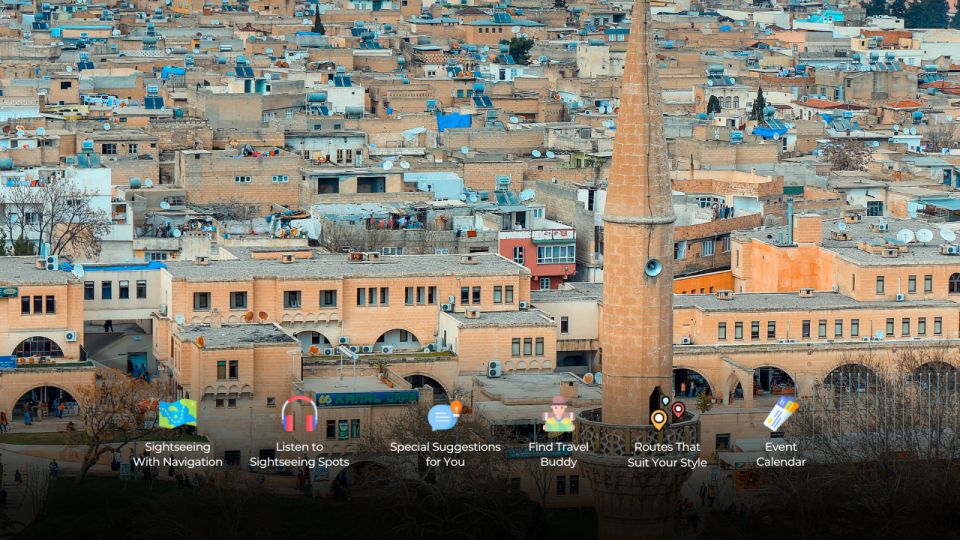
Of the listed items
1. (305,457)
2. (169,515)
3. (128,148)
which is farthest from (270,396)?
(128,148)

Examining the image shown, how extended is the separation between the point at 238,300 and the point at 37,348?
475 centimetres

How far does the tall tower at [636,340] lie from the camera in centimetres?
4784

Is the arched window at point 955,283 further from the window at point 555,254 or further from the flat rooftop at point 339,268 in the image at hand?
the window at point 555,254

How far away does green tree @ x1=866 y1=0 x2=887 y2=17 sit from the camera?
189 m

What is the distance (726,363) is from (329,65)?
64.0 meters

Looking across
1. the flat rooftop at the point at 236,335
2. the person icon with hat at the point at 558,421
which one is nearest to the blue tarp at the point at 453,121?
the flat rooftop at the point at 236,335

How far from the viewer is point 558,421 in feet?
206

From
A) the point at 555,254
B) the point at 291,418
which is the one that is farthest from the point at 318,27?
the point at 291,418

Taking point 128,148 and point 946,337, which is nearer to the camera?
point 946,337

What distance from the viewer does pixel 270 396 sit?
215ft

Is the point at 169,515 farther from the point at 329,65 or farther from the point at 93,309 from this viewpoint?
the point at 329,65

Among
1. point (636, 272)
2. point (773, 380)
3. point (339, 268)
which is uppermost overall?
point (636, 272)

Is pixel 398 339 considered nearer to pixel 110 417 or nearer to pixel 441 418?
pixel 441 418

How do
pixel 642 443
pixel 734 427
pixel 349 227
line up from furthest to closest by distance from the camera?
pixel 349 227
pixel 734 427
pixel 642 443
